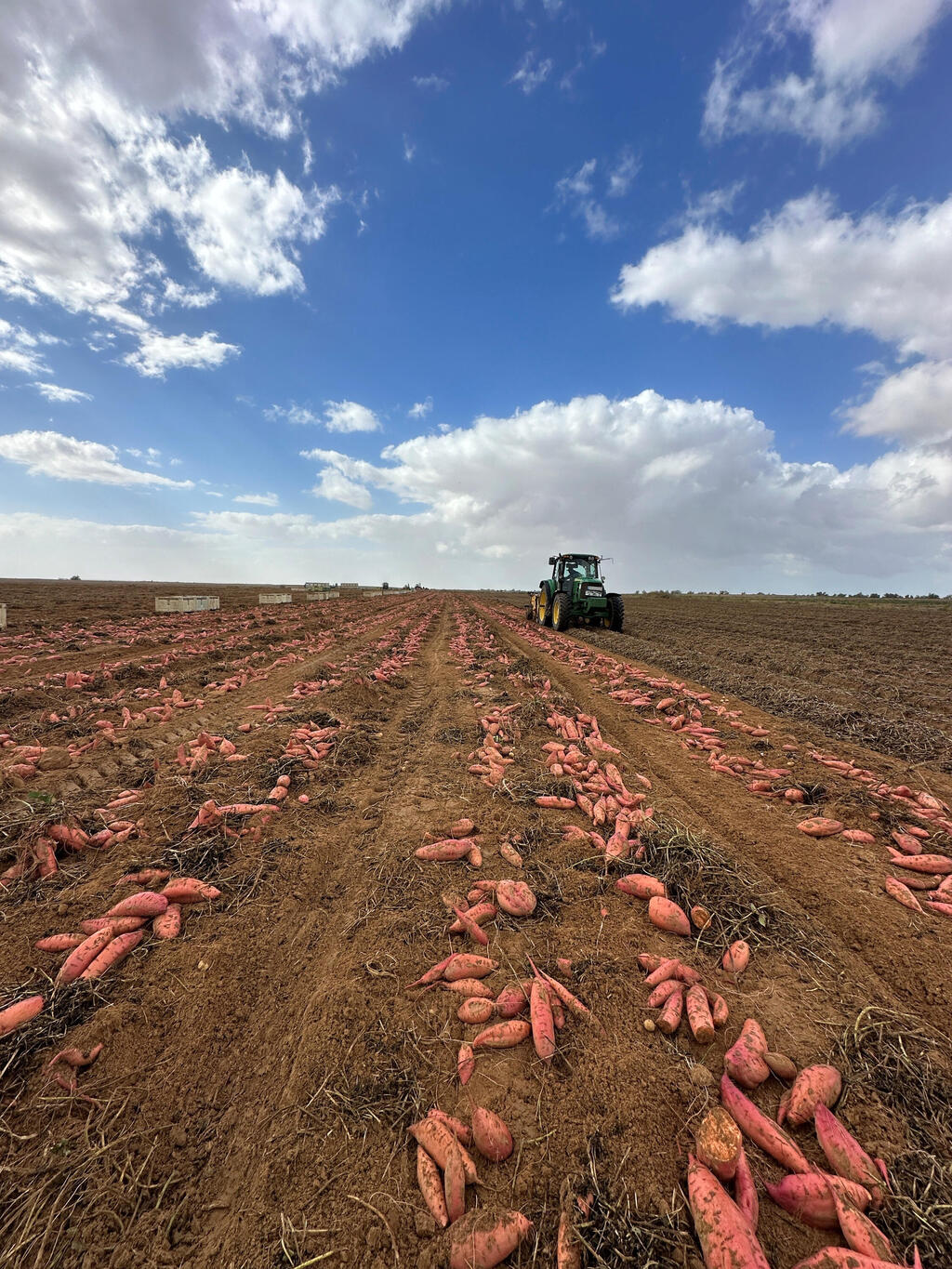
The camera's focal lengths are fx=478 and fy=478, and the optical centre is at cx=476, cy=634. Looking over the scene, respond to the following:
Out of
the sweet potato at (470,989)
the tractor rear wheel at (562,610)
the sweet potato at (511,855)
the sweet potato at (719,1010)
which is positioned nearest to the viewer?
the sweet potato at (719,1010)

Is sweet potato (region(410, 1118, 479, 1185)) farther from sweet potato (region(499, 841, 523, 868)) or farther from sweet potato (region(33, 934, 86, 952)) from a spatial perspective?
sweet potato (region(33, 934, 86, 952))

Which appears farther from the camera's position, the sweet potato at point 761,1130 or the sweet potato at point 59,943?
the sweet potato at point 59,943

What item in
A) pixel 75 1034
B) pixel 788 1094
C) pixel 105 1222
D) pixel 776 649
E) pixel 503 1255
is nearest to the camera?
pixel 503 1255

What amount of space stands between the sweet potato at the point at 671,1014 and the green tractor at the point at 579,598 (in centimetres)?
1639

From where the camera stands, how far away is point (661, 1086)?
6.21 feet

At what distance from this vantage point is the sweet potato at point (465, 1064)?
196 cm

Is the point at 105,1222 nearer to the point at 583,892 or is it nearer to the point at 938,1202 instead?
the point at 583,892

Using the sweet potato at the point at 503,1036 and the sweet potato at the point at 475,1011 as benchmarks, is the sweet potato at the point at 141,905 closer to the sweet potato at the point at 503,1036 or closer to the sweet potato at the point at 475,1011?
the sweet potato at the point at 475,1011

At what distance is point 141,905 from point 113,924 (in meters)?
0.17

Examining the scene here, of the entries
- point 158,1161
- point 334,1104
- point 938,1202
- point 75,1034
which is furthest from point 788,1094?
point 75,1034

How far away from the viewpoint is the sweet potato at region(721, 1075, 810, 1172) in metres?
1.63

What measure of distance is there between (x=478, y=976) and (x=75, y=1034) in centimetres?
181

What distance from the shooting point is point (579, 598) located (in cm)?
1828

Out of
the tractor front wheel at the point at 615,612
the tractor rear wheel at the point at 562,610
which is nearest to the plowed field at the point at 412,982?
the tractor rear wheel at the point at 562,610
